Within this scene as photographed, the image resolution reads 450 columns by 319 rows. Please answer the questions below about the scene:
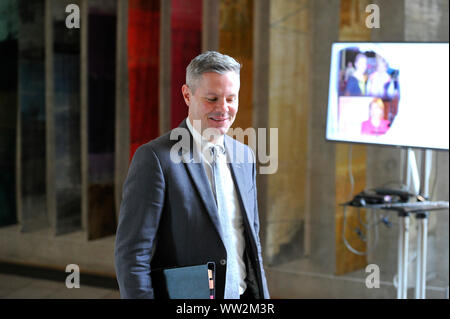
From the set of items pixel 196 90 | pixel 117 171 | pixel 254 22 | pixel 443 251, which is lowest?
pixel 443 251

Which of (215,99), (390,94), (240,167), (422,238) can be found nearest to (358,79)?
(390,94)

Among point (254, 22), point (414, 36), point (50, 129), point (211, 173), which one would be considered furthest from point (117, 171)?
point (211, 173)

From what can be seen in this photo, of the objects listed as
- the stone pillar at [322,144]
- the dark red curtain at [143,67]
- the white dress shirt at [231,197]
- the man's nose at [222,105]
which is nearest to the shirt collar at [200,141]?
the white dress shirt at [231,197]

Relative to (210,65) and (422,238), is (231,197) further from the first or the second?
(422,238)

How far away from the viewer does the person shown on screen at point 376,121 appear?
3.06 metres

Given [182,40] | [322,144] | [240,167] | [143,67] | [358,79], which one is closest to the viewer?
[240,167]

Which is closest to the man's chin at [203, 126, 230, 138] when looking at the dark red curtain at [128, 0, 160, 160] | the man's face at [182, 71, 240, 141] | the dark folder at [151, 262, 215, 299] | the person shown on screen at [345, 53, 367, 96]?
the man's face at [182, 71, 240, 141]

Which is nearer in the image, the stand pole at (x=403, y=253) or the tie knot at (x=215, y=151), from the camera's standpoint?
the tie knot at (x=215, y=151)

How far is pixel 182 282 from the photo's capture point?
4.54ft

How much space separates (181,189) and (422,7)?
9.12 ft

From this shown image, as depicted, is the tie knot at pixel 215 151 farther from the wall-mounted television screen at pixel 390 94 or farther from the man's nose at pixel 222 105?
the wall-mounted television screen at pixel 390 94

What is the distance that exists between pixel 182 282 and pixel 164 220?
0.52 ft
